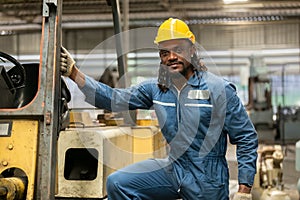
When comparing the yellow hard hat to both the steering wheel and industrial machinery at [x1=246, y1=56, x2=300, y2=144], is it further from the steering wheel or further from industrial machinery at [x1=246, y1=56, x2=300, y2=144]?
industrial machinery at [x1=246, y1=56, x2=300, y2=144]

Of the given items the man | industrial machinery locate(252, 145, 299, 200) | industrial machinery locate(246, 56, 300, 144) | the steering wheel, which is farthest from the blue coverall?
industrial machinery locate(246, 56, 300, 144)

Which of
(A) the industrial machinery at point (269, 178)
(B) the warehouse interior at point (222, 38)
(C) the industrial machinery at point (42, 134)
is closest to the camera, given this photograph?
(C) the industrial machinery at point (42, 134)

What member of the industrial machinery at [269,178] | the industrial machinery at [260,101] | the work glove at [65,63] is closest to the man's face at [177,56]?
the work glove at [65,63]

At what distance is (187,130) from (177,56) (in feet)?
1.23

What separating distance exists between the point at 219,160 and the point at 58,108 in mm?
830

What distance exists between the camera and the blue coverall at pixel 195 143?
2092 millimetres

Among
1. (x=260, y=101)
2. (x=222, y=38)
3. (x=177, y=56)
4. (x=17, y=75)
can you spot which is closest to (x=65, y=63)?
(x=17, y=75)

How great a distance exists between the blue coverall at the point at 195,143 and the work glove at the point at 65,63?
192 millimetres

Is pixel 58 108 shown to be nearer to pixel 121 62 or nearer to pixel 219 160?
pixel 219 160

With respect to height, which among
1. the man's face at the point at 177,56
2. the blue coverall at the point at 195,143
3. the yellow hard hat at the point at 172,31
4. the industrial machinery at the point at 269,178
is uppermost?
the yellow hard hat at the point at 172,31

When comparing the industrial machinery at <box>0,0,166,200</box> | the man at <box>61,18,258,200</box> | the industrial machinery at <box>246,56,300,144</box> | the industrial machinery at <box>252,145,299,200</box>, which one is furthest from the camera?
the industrial machinery at <box>246,56,300,144</box>

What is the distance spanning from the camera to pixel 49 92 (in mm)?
1700

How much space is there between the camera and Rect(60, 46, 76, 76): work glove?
6.09 ft

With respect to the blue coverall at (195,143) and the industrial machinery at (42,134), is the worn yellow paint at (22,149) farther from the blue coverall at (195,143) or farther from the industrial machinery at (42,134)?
the blue coverall at (195,143)
